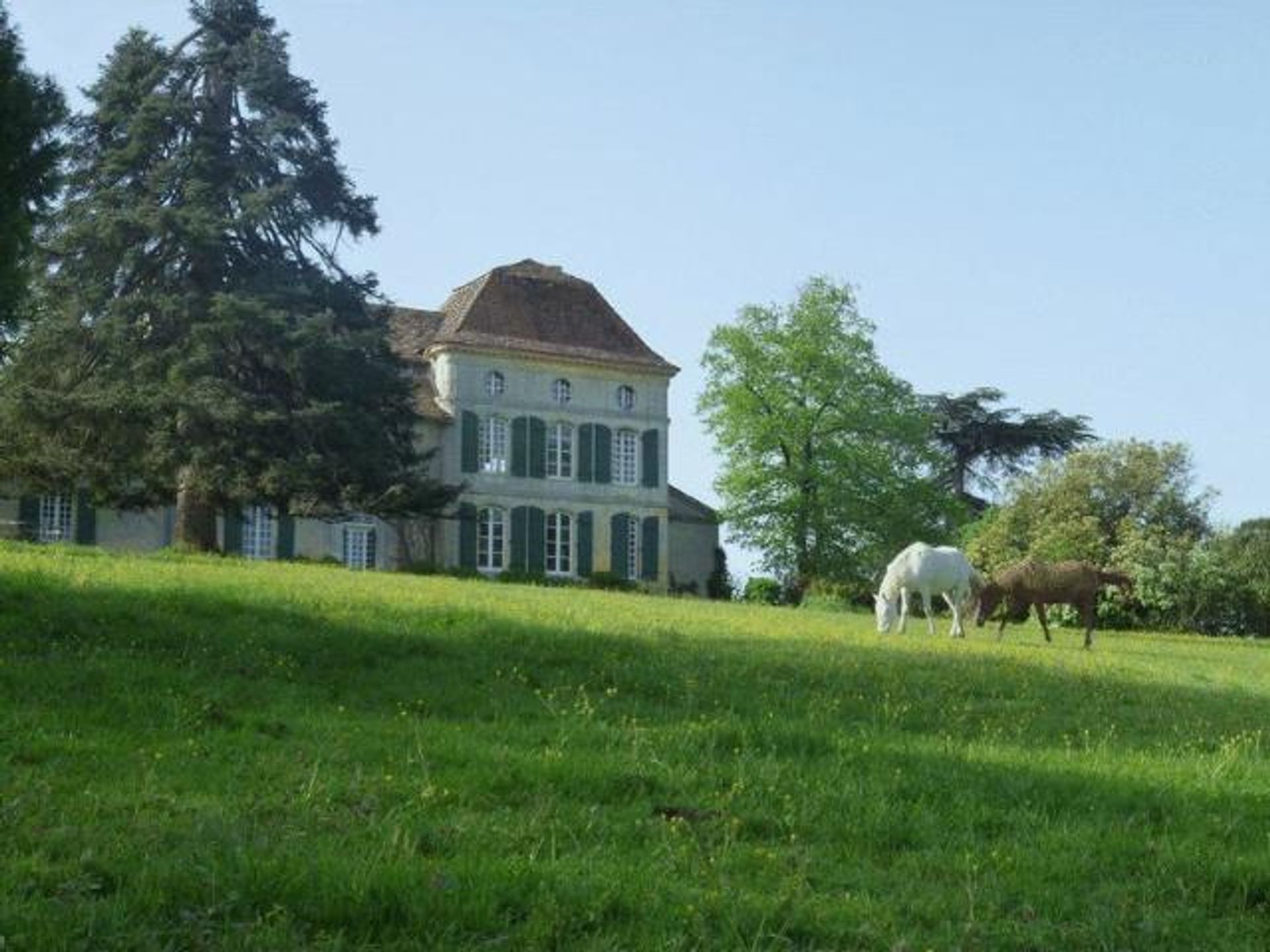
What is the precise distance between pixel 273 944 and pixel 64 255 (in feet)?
113

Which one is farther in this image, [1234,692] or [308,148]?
[308,148]

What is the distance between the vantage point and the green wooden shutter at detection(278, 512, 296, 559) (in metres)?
48.3

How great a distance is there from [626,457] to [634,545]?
→ 3.11 meters

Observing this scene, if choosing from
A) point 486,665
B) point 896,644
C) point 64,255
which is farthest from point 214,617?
point 64,255

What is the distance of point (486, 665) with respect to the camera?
1352cm

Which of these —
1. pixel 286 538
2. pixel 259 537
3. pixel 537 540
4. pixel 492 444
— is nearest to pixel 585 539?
pixel 537 540

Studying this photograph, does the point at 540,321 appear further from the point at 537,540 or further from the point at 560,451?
the point at 537,540

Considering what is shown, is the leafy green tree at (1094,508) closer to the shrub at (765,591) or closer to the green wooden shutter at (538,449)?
the shrub at (765,591)

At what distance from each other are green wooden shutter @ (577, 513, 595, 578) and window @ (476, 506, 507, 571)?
2678 millimetres

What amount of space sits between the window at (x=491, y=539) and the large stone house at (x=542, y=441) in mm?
43

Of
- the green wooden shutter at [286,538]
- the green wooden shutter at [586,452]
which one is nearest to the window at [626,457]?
the green wooden shutter at [586,452]

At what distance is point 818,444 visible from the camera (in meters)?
56.2

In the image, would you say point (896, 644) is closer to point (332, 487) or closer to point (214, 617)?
point (214, 617)

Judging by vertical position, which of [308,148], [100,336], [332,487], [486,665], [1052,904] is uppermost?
[308,148]
